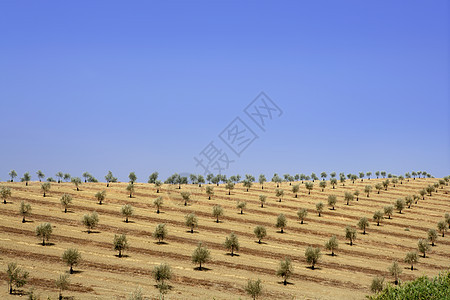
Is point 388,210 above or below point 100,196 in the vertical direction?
above

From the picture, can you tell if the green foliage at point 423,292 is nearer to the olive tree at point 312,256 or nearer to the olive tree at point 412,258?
the olive tree at point 312,256

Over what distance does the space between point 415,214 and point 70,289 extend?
82.9m

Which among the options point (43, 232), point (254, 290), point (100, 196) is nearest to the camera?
point (254, 290)

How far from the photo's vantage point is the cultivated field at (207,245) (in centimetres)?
3756

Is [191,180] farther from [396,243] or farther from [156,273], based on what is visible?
[156,273]

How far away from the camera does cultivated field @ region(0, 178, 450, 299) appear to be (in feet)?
Result: 123

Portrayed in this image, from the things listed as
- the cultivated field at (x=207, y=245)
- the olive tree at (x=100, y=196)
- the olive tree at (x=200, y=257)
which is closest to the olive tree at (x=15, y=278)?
the cultivated field at (x=207, y=245)

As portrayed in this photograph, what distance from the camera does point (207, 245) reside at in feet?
176

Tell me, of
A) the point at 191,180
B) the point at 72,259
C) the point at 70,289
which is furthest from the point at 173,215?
the point at 191,180

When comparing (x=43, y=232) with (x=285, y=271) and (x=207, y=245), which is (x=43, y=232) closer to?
(x=207, y=245)

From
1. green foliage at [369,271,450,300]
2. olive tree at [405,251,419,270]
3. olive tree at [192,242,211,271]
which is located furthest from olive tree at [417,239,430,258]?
green foliage at [369,271,450,300]

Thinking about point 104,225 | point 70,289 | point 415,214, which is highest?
point 415,214

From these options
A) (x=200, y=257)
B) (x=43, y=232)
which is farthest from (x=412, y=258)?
(x=43, y=232)

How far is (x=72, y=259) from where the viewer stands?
38.3m
